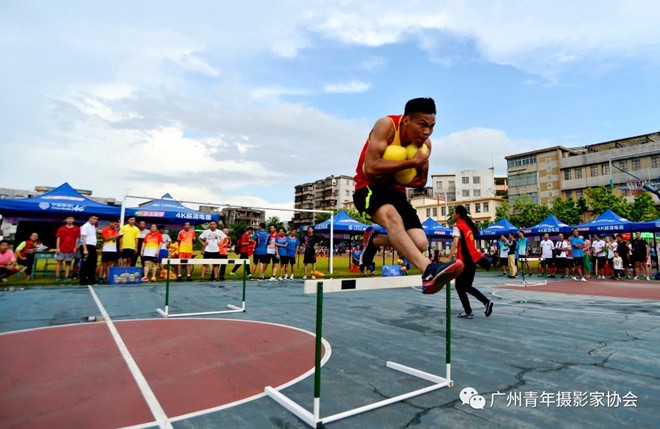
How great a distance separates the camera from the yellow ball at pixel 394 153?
2924 millimetres

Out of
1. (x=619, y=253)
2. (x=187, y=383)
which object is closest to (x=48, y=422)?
(x=187, y=383)

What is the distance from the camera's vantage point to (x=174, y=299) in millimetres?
8359

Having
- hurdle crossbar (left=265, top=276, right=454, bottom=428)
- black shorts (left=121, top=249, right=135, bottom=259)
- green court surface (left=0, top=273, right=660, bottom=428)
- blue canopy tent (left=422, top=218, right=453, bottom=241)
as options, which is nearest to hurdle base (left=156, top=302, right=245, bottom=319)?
green court surface (left=0, top=273, right=660, bottom=428)

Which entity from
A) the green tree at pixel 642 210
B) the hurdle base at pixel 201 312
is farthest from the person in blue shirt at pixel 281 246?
the green tree at pixel 642 210

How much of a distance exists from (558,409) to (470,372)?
886mm

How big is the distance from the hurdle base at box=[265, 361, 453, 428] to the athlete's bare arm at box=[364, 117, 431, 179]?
1.75 meters

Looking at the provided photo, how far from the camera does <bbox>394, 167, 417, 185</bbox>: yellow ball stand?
3058mm

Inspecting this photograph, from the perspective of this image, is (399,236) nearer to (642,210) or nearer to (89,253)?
(89,253)

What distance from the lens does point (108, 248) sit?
1129 centimetres

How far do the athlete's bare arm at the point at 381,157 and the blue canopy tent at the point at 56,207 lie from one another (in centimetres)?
1299

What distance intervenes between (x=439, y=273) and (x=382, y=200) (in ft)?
2.54

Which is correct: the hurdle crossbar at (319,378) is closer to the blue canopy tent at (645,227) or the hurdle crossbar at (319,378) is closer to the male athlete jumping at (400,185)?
the male athlete jumping at (400,185)

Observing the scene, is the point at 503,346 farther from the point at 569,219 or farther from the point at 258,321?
the point at 569,219

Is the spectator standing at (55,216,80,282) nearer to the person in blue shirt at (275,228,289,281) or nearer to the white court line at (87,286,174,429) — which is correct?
the person in blue shirt at (275,228,289,281)
